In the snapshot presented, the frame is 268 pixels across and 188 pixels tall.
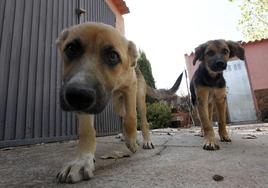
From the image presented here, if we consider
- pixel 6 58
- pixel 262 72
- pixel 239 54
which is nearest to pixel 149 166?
pixel 6 58

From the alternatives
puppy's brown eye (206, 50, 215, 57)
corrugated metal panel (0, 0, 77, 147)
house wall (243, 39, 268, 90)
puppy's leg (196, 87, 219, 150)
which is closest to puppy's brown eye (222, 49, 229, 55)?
puppy's brown eye (206, 50, 215, 57)

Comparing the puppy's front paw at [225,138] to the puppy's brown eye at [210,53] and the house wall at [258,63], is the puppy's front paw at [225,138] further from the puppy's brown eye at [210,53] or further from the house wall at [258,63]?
the house wall at [258,63]

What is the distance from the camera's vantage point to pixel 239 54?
4938mm

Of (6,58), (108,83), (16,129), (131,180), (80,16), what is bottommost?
(131,180)

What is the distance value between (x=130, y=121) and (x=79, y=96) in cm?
155

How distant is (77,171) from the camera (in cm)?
200

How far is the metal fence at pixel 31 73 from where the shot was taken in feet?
13.1

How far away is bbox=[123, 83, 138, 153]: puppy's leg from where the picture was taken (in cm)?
328

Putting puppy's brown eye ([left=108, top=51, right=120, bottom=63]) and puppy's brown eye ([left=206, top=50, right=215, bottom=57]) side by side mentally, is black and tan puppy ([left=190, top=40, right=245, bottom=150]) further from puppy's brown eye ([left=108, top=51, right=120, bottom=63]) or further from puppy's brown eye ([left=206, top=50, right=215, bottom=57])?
puppy's brown eye ([left=108, top=51, right=120, bottom=63])

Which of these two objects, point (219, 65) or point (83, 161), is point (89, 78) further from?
point (219, 65)

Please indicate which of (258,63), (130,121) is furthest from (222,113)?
(258,63)

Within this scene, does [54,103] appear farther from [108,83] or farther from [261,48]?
[261,48]

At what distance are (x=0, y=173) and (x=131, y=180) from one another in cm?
121

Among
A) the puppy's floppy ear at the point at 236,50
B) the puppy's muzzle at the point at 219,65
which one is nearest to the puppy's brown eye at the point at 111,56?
the puppy's muzzle at the point at 219,65
